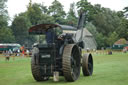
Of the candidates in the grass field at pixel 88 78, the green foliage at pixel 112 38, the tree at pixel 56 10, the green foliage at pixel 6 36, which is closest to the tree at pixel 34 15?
the tree at pixel 56 10

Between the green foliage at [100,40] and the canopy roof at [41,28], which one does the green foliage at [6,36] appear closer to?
the green foliage at [100,40]

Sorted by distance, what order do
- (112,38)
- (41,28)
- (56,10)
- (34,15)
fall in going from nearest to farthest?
(41,28), (112,38), (34,15), (56,10)

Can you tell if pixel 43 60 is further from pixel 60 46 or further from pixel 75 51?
pixel 75 51

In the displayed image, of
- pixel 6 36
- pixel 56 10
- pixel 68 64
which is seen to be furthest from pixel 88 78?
pixel 56 10

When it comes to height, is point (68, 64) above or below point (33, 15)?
below

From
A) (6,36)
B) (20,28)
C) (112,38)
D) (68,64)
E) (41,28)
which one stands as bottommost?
(112,38)

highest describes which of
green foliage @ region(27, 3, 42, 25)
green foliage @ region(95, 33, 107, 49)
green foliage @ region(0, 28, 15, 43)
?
green foliage @ region(27, 3, 42, 25)

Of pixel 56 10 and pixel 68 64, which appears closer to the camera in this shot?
pixel 68 64

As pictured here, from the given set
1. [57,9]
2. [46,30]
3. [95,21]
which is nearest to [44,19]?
[57,9]

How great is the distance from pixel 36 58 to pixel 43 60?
0.33 metres

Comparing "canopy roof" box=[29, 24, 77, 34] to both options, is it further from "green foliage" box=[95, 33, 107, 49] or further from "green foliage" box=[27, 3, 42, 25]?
"green foliage" box=[27, 3, 42, 25]

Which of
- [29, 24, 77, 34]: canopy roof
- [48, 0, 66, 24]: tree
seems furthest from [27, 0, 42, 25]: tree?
[29, 24, 77, 34]: canopy roof

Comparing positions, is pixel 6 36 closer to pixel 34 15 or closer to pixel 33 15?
pixel 33 15

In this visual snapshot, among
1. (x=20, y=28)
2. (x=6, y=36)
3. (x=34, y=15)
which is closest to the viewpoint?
(x=6, y=36)
